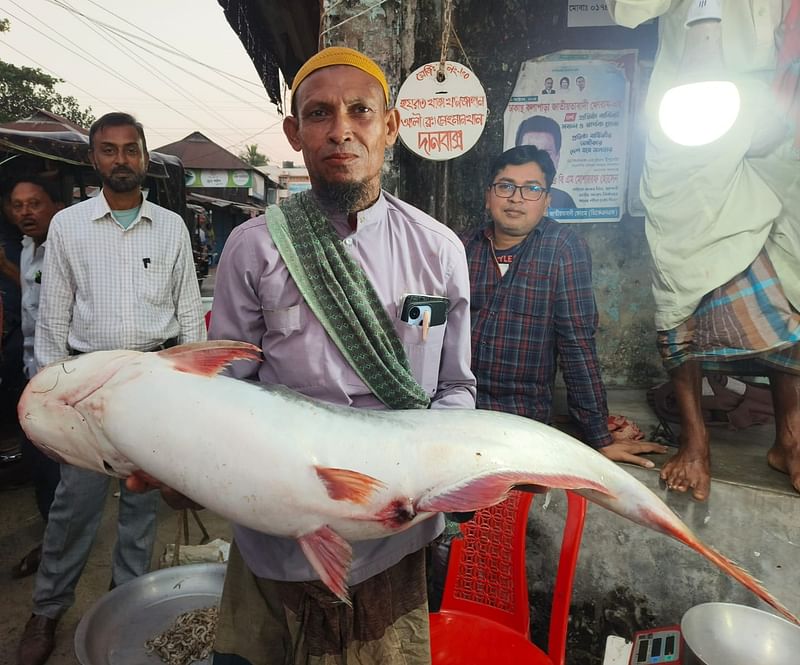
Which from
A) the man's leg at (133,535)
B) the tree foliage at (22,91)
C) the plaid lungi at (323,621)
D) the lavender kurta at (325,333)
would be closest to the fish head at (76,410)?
the lavender kurta at (325,333)

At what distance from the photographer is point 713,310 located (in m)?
2.57

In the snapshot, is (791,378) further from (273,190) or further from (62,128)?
(273,190)

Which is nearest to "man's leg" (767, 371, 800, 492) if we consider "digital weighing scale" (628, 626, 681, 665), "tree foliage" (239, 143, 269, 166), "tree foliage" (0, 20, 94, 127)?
"digital weighing scale" (628, 626, 681, 665)

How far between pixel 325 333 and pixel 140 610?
1833 millimetres

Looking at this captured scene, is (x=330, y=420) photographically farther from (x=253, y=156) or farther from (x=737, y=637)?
(x=253, y=156)

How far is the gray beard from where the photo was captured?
59.6 inches

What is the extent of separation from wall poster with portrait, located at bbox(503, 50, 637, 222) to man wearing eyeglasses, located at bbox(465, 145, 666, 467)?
3.36 feet

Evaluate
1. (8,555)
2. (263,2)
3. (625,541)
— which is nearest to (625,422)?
(625,541)

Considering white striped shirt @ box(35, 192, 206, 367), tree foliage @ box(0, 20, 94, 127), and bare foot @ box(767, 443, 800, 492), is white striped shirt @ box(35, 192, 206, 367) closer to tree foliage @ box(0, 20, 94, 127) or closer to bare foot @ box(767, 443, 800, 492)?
bare foot @ box(767, 443, 800, 492)

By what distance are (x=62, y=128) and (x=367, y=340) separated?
8.70 m

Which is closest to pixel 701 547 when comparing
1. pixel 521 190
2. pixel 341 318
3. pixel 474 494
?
pixel 474 494

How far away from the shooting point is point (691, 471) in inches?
99.5

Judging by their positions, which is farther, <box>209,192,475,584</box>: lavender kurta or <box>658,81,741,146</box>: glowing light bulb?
<box>658,81,741,146</box>: glowing light bulb

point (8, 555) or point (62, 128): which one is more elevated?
point (62, 128)
